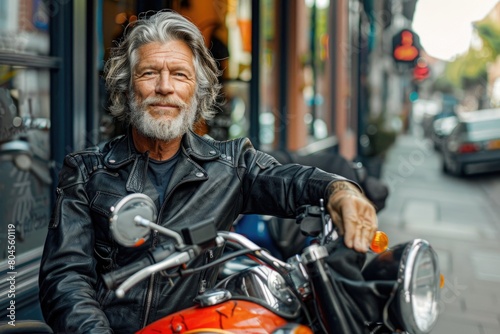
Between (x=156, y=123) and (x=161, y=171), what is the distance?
17 centimetres

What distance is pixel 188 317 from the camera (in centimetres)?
154

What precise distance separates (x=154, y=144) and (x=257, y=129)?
16.2ft

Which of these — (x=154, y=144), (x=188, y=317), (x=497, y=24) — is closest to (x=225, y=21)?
(x=154, y=144)

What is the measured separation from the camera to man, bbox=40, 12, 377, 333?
75.0 inches

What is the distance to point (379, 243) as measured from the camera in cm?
164

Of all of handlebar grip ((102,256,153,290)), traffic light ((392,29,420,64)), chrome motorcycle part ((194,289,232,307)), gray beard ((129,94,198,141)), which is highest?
traffic light ((392,29,420,64))

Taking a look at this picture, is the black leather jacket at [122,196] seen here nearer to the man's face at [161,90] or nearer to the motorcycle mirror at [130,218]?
the man's face at [161,90]

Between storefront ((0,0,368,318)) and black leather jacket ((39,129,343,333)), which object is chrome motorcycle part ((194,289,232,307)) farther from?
storefront ((0,0,368,318))

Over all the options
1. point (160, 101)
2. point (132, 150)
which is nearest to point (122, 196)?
point (132, 150)

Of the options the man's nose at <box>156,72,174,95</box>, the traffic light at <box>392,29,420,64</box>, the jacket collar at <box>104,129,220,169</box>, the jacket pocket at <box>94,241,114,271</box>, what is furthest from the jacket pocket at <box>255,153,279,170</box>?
the traffic light at <box>392,29,420,64</box>

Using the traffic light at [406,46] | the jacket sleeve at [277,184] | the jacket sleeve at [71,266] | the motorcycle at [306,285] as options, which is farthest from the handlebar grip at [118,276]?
the traffic light at [406,46]

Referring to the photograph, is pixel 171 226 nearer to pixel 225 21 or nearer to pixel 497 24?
pixel 225 21

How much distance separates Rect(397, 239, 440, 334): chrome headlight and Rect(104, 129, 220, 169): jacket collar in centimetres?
85

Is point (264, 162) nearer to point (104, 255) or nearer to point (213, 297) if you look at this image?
point (104, 255)
